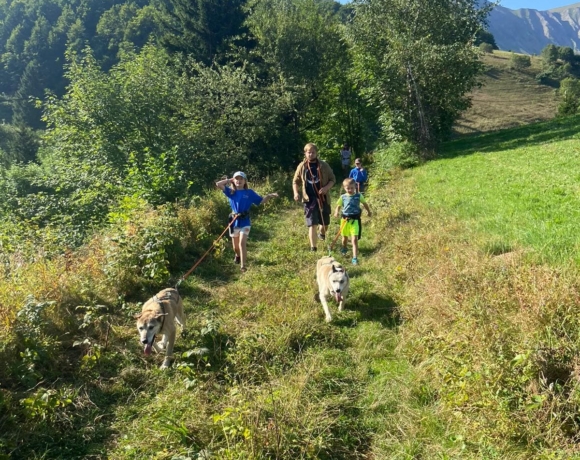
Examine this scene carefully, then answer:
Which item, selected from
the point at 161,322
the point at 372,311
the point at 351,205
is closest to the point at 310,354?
the point at 372,311

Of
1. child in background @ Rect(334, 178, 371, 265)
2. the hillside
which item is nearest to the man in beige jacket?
child in background @ Rect(334, 178, 371, 265)

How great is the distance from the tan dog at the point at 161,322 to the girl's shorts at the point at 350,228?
3.85 m

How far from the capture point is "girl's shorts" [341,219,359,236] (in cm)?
768

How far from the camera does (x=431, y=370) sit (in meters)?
3.92

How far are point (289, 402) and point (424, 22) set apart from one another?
21547 millimetres

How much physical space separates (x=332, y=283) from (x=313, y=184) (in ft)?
10.2

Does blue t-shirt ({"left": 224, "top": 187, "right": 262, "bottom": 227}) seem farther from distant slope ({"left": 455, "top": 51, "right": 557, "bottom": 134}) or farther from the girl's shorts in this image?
distant slope ({"left": 455, "top": 51, "right": 557, "bottom": 134})

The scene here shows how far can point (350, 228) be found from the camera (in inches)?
305

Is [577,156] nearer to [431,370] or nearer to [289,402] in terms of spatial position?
[431,370]

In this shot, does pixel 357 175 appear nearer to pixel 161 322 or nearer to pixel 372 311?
pixel 372 311

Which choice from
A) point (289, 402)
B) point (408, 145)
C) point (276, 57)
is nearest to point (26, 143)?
point (276, 57)

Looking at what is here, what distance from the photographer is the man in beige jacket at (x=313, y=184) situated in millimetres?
8023

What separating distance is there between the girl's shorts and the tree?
14.5 metres

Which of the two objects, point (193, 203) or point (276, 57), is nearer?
point (193, 203)
